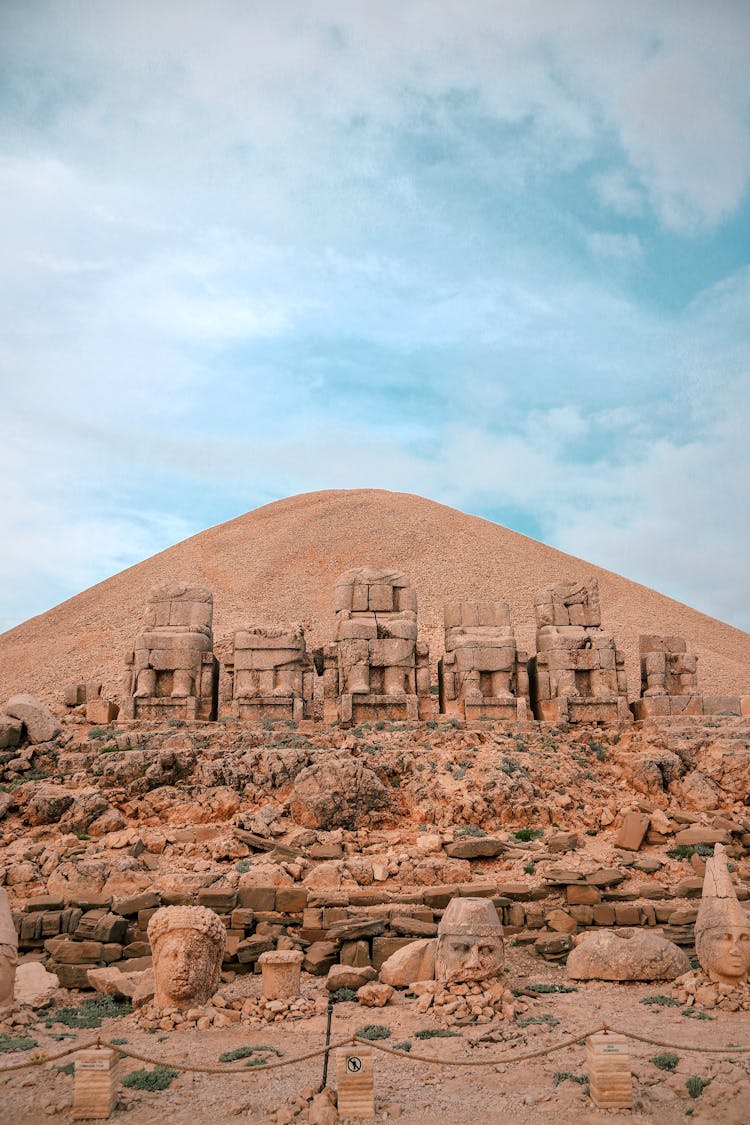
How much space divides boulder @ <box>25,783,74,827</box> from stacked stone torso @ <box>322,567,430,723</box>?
5.44 m

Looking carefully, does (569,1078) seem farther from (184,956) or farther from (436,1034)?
(184,956)

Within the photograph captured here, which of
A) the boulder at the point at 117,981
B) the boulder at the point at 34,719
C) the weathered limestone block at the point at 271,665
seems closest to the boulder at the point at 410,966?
the boulder at the point at 117,981

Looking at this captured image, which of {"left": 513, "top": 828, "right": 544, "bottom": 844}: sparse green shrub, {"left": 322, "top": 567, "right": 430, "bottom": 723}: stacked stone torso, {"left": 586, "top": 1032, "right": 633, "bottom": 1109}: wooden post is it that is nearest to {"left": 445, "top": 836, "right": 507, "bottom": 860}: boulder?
{"left": 513, "top": 828, "right": 544, "bottom": 844}: sparse green shrub

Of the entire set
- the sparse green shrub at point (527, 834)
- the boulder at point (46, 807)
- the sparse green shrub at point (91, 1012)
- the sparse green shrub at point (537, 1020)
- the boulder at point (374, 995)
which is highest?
the boulder at point (46, 807)

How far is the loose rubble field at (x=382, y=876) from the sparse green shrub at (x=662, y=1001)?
1.5 inches

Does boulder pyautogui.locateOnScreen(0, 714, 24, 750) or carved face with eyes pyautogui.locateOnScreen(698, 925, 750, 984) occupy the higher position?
boulder pyautogui.locateOnScreen(0, 714, 24, 750)

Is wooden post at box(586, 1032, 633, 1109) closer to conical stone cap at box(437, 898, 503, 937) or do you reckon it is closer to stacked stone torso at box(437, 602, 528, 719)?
conical stone cap at box(437, 898, 503, 937)

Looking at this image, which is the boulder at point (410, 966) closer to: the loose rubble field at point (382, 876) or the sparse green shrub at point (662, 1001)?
the loose rubble field at point (382, 876)

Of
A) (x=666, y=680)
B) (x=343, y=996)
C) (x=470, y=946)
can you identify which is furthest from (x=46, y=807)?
(x=666, y=680)

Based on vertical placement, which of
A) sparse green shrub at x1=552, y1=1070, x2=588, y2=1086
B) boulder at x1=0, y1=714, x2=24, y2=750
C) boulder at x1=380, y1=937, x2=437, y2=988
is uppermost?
boulder at x1=0, y1=714, x2=24, y2=750

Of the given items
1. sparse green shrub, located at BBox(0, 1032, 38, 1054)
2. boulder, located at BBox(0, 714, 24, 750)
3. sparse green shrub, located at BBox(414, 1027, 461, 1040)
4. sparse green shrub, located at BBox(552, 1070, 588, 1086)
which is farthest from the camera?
boulder, located at BBox(0, 714, 24, 750)

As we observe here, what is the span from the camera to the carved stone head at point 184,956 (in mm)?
8898

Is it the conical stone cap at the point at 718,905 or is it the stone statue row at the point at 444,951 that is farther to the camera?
the conical stone cap at the point at 718,905

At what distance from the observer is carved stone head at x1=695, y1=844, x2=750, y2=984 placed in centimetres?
912
